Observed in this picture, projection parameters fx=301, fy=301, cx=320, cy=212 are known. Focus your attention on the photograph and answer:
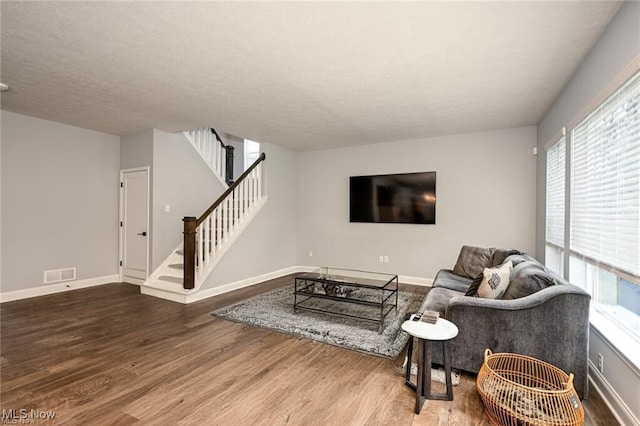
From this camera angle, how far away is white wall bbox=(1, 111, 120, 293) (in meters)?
4.15

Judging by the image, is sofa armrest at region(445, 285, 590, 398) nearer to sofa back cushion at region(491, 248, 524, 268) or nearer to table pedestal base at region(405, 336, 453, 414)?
table pedestal base at region(405, 336, 453, 414)

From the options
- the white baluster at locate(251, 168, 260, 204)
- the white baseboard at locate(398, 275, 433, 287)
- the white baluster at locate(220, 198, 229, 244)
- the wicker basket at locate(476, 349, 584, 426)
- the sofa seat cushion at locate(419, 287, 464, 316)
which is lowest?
the white baseboard at locate(398, 275, 433, 287)

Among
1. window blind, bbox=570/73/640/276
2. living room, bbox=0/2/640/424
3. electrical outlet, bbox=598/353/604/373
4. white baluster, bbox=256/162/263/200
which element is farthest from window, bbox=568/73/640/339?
white baluster, bbox=256/162/263/200

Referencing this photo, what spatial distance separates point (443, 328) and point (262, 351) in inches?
62.8

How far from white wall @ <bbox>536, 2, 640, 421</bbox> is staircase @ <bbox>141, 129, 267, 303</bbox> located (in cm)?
427

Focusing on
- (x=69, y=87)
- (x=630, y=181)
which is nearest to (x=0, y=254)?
(x=69, y=87)

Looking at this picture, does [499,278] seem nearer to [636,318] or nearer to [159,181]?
[636,318]

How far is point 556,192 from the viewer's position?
337cm

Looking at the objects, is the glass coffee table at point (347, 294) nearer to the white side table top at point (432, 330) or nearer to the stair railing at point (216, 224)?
the white side table top at point (432, 330)

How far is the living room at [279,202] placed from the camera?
4.22 meters

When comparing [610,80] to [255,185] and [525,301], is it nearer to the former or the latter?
[525,301]
